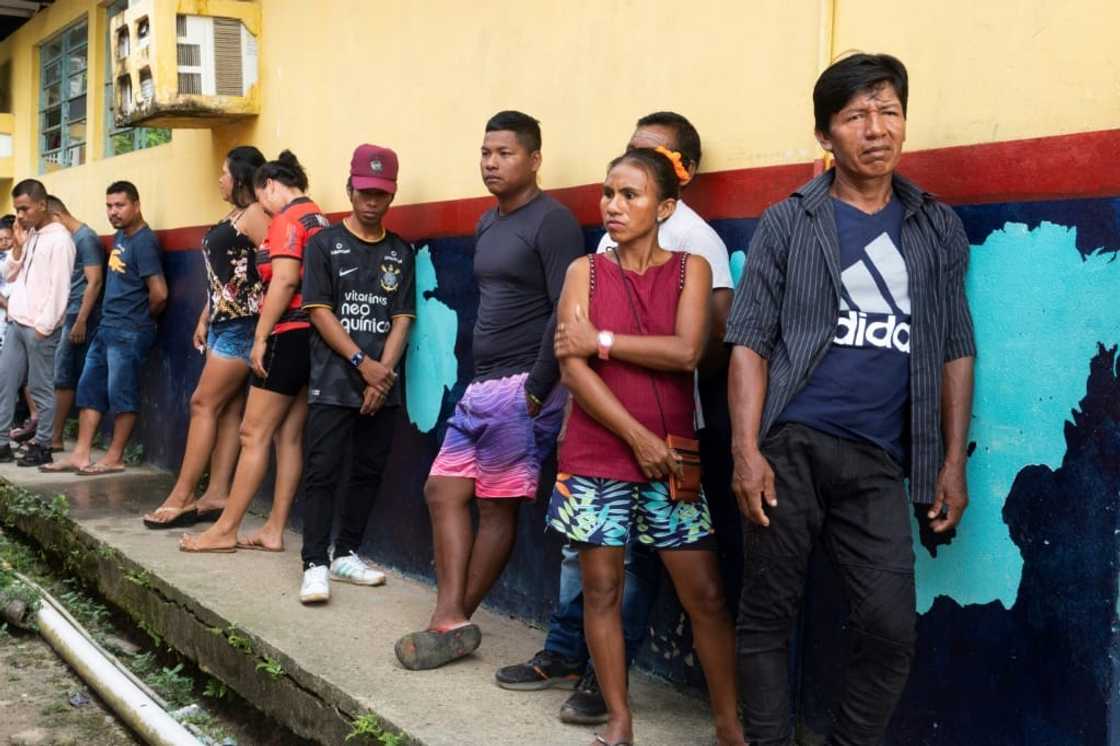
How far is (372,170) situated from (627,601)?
2.11 meters

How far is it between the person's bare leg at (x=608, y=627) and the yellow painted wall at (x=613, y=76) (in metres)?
1.24

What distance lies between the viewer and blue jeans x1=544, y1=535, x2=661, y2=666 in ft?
11.9

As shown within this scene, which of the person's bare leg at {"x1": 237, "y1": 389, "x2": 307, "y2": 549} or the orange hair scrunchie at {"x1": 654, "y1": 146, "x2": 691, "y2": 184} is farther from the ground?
the orange hair scrunchie at {"x1": 654, "y1": 146, "x2": 691, "y2": 184}

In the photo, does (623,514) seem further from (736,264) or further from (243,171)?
(243,171)

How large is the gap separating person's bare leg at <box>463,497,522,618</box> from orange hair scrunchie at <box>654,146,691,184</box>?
1206mm

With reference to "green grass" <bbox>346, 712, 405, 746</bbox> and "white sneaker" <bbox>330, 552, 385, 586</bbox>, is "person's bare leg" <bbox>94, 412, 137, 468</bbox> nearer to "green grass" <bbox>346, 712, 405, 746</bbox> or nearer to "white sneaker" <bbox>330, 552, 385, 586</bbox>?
"white sneaker" <bbox>330, 552, 385, 586</bbox>

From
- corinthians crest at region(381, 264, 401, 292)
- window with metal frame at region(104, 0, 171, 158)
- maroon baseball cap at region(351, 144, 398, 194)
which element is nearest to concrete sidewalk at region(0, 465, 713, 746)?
corinthians crest at region(381, 264, 401, 292)

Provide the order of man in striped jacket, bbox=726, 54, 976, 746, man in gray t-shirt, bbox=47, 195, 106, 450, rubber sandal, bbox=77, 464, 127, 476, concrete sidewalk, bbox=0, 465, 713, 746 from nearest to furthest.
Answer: man in striped jacket, bbox=726, 54, 976, 746 < concrete sidewalk, bbox=0, 465, 713, 746 < rubber sandal, bbox=77, 464, 127, 476 < man in gray t-shirt, bbox=47, 195, 106, 450

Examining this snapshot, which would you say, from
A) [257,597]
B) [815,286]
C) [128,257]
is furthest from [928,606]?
[128,257]

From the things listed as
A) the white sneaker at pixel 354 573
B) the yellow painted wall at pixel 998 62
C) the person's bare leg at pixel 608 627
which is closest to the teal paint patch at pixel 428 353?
the white sneaker at pixel 354 573

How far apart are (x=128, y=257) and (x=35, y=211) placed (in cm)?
96

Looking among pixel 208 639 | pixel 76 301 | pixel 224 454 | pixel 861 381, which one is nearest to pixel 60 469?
pixel 76 301

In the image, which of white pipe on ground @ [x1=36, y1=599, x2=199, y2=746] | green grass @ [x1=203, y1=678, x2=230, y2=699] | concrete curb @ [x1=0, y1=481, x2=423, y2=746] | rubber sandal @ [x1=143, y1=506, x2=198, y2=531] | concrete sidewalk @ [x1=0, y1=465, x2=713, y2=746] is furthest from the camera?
rubber sandal @ [x1=143, y1=506, x2=198, y2=531]

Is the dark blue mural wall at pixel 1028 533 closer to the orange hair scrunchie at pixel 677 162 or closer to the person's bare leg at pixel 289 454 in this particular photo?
the orange hair scrunchie at pixel 677 162
